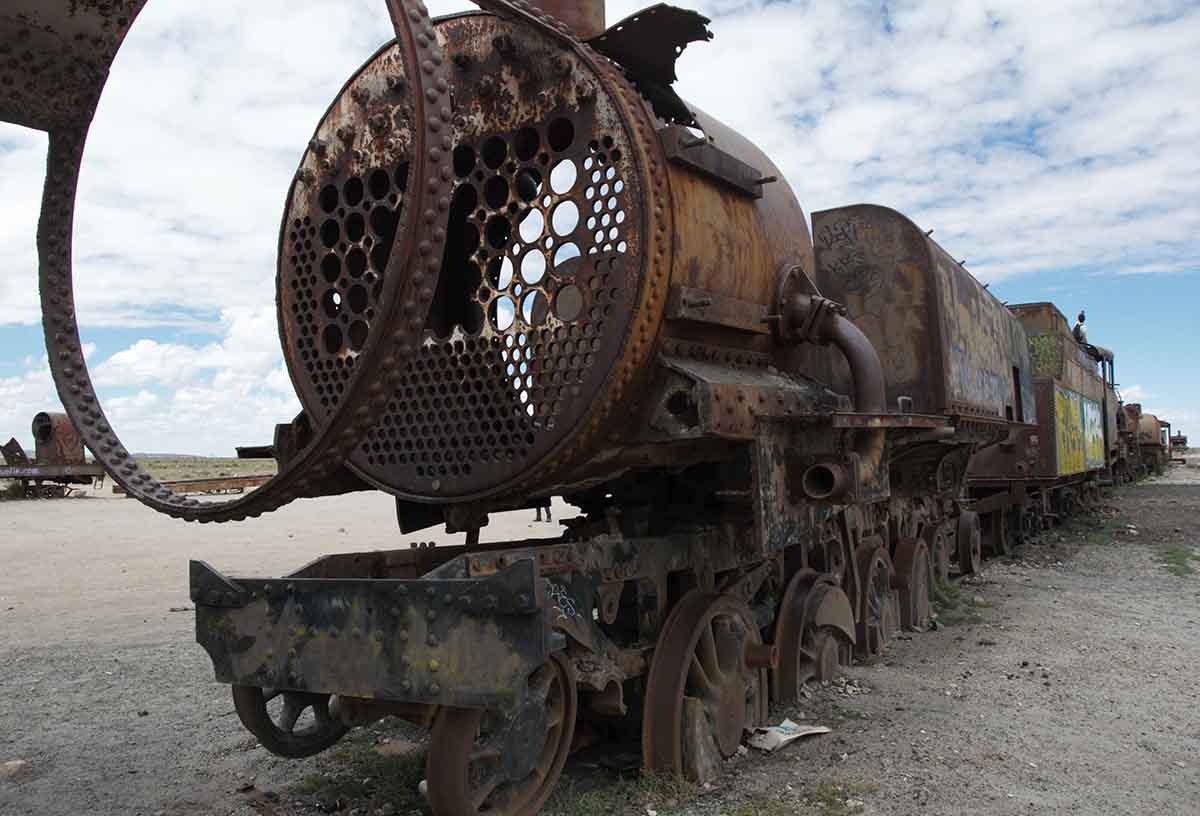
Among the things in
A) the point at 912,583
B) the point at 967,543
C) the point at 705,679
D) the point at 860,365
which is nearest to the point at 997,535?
the point at 967,543

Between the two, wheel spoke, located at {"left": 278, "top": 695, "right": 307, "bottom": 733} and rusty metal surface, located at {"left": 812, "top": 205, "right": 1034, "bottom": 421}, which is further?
rusty metal surface, located at {"left": 812, "top": 205, "right": 1034, "bottom": 421}

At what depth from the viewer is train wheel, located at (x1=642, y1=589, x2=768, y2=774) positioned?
409cm

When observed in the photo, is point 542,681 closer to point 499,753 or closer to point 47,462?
point 499,753

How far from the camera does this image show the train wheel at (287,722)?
3.77 metres

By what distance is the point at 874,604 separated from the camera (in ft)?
22.9

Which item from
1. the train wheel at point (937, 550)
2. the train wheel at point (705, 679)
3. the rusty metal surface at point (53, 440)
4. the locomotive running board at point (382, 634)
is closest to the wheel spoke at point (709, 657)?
the train wheel at point (705, 679)

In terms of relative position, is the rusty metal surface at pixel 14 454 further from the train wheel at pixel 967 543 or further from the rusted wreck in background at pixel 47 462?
the train wheel at pixel 967 543

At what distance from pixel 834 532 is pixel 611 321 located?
2.87 meters

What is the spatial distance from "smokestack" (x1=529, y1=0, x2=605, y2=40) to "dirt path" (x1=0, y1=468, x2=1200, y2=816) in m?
3.28

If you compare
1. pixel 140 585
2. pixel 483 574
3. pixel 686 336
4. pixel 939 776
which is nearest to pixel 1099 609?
pixel 939 776

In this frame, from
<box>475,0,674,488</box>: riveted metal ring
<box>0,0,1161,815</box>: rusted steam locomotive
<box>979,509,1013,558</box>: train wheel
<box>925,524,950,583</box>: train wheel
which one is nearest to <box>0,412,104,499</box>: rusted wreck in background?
<box>979,509,1013,558</box>: train wheel

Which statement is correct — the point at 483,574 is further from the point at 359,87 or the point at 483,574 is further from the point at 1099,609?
the point at 1099,609

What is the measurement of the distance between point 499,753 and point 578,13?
3181mm

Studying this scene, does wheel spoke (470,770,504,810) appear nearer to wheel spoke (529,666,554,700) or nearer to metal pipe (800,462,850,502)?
wheel spoke (529,666,554,700)
